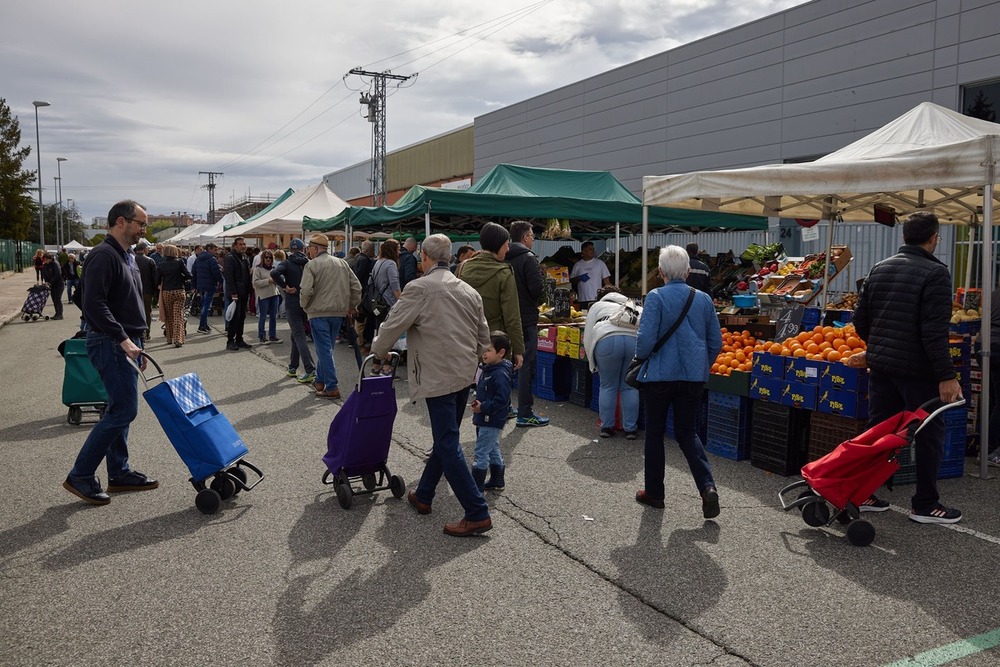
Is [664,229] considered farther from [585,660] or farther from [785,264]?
[585,660]

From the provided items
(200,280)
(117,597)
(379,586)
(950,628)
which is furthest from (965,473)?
(200,280)

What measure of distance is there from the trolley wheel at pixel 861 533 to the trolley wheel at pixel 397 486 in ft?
9.67

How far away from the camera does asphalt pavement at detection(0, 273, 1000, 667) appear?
317 cm

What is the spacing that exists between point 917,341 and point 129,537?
5140mm

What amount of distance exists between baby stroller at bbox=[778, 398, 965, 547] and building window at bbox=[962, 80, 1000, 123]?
13509mm

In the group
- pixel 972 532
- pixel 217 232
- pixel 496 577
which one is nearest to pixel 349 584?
pixel 496 577

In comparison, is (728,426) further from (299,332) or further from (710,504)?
(299,332)

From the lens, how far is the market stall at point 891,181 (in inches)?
219

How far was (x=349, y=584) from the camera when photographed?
12.4 feet

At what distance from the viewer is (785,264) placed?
36.2ft

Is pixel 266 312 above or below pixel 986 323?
below

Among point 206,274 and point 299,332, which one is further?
point 206,274

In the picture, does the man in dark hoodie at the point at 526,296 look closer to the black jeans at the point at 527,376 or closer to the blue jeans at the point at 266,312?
the black jeans at the point at 527,376

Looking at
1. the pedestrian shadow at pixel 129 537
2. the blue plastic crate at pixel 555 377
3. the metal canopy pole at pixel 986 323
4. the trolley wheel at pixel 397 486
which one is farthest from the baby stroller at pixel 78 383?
the metal canopy pole at pixel 986 323
